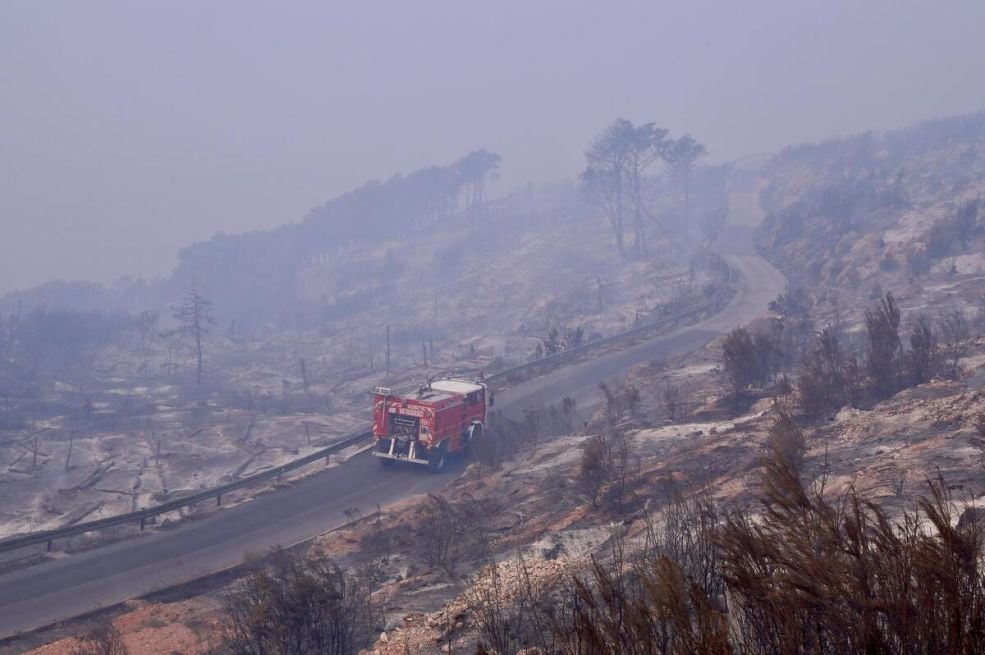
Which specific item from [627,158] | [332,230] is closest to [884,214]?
[627,158]

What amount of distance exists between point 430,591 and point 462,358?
4332 cm

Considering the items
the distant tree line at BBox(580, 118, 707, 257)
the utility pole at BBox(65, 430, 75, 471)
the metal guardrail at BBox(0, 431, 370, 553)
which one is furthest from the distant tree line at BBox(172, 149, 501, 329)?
the metal guardrail at BBox(0, 431, 370, 553)

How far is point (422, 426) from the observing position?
2570 cm

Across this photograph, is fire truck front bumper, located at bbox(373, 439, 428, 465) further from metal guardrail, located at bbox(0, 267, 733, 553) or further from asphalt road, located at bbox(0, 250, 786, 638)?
metal guardrail, located at bbox(0, 267, 733, 553)

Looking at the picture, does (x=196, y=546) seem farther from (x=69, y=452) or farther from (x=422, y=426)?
(x=69, y=452)

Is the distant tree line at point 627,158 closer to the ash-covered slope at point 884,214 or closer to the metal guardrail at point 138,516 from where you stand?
the ash-covered slope at point 884,214

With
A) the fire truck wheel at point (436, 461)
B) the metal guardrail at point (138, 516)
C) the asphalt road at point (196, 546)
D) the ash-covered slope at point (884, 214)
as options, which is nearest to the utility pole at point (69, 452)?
the metal guardrail at point (138, 516)

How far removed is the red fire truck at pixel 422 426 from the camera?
25641 millimetres

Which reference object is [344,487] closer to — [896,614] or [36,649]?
[36,649]

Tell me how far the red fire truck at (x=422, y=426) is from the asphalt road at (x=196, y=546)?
0.75 meters

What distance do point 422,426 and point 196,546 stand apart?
8198 mm

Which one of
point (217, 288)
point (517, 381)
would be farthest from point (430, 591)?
point (217, 288)

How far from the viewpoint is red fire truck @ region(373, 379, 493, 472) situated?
2564 centimetres

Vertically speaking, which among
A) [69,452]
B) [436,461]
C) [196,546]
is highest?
[196,546]
